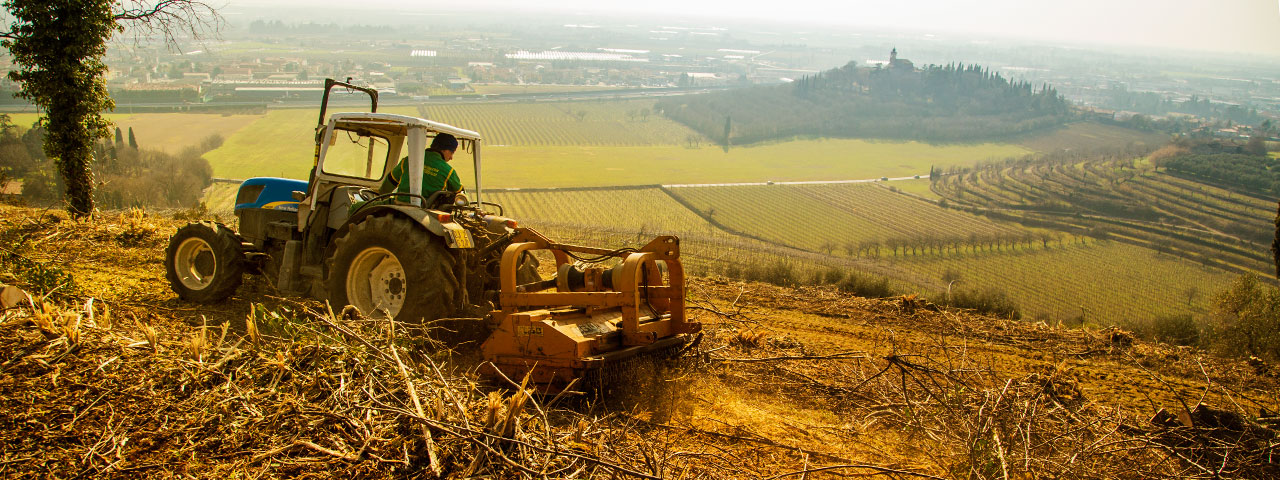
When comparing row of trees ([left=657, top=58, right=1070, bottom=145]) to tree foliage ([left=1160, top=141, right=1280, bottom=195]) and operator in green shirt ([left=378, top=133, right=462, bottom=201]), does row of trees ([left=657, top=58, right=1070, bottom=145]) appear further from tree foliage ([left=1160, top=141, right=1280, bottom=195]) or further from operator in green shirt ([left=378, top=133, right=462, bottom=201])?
operator in green shirt ([left=378, top=133, right=462, bottom=201])

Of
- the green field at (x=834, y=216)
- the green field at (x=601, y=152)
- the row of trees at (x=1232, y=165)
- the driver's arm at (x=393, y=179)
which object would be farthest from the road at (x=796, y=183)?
the driver's arm at (x=393, y=179)

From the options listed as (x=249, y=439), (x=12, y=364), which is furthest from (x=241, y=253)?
(x=249, y=439)

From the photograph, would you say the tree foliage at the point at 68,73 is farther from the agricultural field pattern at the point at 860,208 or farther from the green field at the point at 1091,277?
the green field at the point at 1091,277

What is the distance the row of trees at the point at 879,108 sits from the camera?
280 ft

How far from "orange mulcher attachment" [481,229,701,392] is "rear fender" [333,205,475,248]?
435 millimetres

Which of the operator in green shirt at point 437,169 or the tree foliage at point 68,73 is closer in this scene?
the operator in green shirt at point 437,169

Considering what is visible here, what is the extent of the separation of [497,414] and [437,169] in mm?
3763

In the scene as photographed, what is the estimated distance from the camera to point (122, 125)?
38562 mm

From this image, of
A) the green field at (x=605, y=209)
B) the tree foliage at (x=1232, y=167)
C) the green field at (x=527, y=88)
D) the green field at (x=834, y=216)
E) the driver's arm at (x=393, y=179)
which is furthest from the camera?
the green field at (x=527, y=88)

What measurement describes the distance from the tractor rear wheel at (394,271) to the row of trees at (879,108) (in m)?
74.2

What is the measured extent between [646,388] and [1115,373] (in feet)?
17.7

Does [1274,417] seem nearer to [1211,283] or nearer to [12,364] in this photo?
[12,364]

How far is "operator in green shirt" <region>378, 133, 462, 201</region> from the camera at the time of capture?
6598 millimetres

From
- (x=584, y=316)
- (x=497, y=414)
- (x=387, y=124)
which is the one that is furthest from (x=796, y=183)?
(x=497, y=414)
